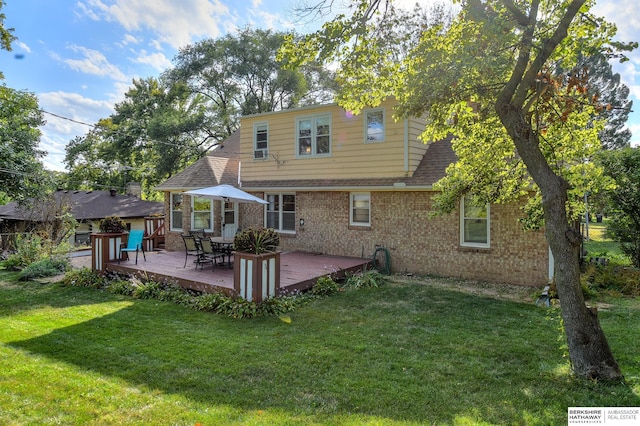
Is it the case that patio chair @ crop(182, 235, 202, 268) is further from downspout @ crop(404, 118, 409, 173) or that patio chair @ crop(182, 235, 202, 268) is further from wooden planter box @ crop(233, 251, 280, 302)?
downspout @ crop(404, 118, 409, 173)

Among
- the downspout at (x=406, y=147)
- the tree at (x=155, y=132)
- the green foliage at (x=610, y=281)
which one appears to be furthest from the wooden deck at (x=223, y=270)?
the tree at (x=155, y=132)

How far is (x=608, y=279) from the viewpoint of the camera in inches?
360

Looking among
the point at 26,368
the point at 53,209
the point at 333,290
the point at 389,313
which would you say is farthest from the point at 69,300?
the point at 53,209

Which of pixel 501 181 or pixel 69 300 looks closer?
pixel 501 181

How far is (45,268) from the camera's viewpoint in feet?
37.2

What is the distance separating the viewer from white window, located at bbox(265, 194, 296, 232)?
13.6m

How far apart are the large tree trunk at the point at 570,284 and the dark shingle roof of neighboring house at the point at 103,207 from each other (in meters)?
25.7

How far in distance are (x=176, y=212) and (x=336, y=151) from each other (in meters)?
7.32

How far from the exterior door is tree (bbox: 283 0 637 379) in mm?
9121

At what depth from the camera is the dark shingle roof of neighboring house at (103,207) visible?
25.0 metres

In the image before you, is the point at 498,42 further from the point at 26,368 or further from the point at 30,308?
the point at 30,308

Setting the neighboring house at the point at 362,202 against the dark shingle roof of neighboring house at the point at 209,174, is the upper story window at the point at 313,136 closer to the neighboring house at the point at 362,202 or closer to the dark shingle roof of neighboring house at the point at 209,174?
the neighboring house at the point at 362,202

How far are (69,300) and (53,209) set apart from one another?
9596mm

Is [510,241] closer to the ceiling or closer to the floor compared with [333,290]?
closer to the ceiling
